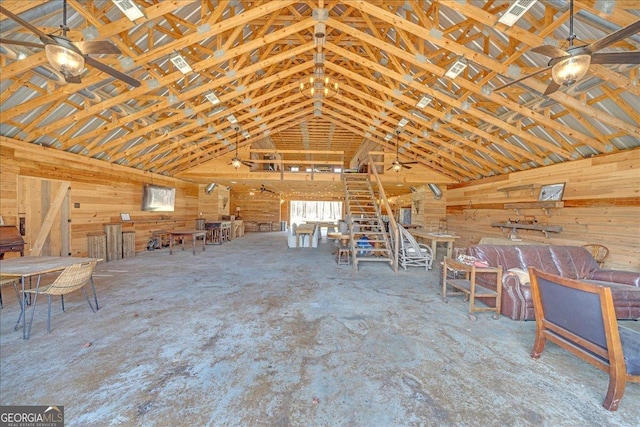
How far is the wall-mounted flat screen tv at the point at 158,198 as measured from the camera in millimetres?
8766

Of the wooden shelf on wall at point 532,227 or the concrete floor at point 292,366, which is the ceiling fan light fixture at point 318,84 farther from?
the wooden shelf on wall at point 532,227

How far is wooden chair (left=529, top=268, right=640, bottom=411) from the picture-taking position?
1946mm

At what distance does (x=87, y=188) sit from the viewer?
705 centimetres

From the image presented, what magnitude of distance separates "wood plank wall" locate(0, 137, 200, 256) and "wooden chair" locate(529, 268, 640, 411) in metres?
8.72

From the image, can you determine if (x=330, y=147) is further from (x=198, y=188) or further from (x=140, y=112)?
(x=140, y=112)

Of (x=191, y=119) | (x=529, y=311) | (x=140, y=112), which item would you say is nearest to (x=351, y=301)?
(x=529, y=311)

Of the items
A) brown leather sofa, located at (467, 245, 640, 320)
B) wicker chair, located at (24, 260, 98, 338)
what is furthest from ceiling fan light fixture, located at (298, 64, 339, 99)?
wicker chair, located at (24, 260, 98, 338)

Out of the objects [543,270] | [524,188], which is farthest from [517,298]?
[524,188]

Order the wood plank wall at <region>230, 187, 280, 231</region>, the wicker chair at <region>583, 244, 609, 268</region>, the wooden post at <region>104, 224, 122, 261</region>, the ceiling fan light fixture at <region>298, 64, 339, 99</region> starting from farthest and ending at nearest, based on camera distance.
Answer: the wood plank wall at <region>230, 187, 280, 231</region>
the wooden post at <region>104, 224, 122, 261</region>
the ceiling fan light fixture at <region>298, 64, 339, 99</region>
the wicker chair at <region>583, 244, 609, 268</region>

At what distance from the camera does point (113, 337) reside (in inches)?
117

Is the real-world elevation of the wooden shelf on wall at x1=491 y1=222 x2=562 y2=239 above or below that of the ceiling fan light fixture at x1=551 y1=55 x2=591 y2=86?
below

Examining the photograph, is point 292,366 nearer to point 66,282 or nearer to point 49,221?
point 66,282

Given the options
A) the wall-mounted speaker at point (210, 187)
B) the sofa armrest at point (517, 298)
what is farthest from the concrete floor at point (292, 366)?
the wall-mounted speaker at point (210, 187)

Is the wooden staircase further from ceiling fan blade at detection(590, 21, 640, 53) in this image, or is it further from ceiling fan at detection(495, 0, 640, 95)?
ceiling fan blade at detection(590, 21, 640, 53)
